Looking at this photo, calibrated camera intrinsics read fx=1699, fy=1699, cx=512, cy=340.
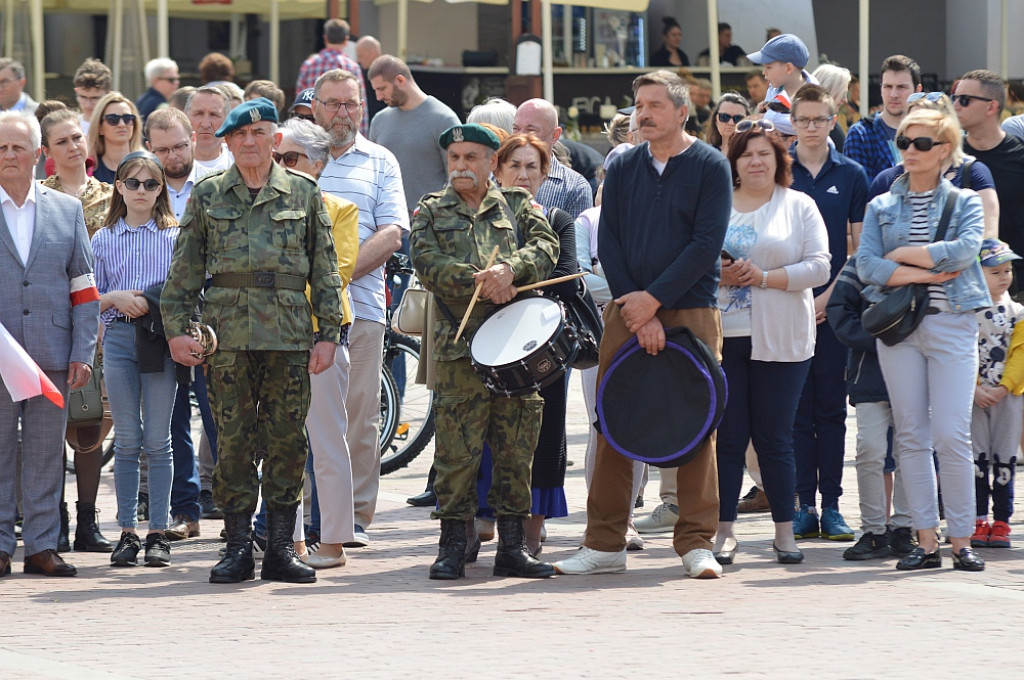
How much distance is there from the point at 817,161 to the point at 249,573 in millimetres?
3396

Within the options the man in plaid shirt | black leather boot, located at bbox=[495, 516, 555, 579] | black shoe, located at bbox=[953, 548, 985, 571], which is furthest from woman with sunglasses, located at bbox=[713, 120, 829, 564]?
the man in plaid shirt

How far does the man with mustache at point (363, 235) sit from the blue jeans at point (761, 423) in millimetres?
1756

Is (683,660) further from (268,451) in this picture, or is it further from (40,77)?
(40,77)

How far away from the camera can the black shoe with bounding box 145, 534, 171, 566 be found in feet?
25.2

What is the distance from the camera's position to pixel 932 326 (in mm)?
7273

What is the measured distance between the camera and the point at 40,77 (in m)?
15.9

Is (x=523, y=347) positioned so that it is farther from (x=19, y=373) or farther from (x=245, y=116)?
(x=19, y=373)

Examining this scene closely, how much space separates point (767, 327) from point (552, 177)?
1671 mm

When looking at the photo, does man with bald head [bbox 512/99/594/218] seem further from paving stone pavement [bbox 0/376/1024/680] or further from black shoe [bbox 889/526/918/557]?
black shoe [bbox 889/526/918/557]

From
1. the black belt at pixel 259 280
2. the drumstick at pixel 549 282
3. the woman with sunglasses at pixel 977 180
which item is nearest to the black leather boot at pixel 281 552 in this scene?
the black belt at pixel 259 280

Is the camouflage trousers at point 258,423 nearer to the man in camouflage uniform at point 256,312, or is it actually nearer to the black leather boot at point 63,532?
the man in camouflage uniform at point 256,312

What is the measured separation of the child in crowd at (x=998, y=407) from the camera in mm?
7859

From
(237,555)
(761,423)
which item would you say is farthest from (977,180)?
(237,555)

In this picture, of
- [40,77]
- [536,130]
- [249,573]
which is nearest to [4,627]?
[249,573]
